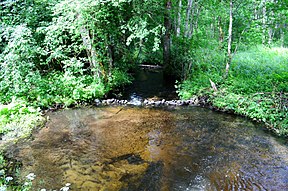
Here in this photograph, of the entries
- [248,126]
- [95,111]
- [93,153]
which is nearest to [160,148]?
[93,153]

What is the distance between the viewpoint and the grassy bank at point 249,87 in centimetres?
785

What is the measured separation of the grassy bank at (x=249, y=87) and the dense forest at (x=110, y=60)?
3 centimetres

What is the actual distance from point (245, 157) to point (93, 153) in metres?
3.61

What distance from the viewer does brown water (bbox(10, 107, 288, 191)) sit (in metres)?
4.91

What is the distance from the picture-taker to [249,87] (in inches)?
366

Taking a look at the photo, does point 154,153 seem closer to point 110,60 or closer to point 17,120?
point 17,120

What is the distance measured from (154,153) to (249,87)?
16.9ft

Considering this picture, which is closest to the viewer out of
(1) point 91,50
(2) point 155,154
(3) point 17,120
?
(2) point 155,154

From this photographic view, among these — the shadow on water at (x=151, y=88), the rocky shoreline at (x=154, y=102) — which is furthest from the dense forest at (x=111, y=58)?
the shadow on water at (x=151, y=88)

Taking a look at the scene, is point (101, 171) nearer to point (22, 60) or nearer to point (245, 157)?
point (245, 157)

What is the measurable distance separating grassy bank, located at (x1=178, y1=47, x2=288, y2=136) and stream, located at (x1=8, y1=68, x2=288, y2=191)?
459 mm

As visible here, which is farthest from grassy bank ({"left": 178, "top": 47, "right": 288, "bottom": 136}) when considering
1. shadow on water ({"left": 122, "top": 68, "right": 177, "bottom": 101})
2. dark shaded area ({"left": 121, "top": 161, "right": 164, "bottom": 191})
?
dark shaded area ({"left": 121, "top": 161, "right": 164, "bottom": 191})

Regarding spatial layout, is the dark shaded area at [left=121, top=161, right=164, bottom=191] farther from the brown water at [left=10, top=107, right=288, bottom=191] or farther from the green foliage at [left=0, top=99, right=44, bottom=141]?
the green foliage at [left=0, top=99, right=44, bottom=141]

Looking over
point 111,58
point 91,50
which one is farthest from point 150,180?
point 111,58
